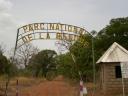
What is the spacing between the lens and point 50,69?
80.9 meters

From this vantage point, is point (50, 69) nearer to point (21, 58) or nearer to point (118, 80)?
point (21, 58)

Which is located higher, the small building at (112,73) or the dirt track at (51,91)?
the small building at (112,73)

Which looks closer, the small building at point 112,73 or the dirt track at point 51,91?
the dirt track at point 51,91

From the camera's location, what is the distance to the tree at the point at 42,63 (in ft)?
248

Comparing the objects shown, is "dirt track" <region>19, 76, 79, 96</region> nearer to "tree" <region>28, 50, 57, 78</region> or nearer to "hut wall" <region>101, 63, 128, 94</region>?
"hut wall" <region>101, 63, 128, 94</region>

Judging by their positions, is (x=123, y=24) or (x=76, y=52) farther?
(x=76, y=52)

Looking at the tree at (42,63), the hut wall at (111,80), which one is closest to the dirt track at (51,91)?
the hut wall at (111,80)

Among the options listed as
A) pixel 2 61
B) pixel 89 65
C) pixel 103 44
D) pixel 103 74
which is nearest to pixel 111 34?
pixel 103 44

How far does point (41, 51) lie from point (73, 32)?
54724mm

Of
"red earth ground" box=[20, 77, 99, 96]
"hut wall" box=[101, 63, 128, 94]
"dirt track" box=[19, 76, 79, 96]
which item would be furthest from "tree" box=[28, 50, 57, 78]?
"hut wall" box=[101, 63, 128, 94]

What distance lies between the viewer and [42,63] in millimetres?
77688

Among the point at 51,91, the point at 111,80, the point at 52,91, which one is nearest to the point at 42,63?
the point at 52,91

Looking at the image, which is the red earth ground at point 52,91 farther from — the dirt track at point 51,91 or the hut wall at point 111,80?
the hut wall at point 111,80

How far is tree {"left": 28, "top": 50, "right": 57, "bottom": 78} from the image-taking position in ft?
248
